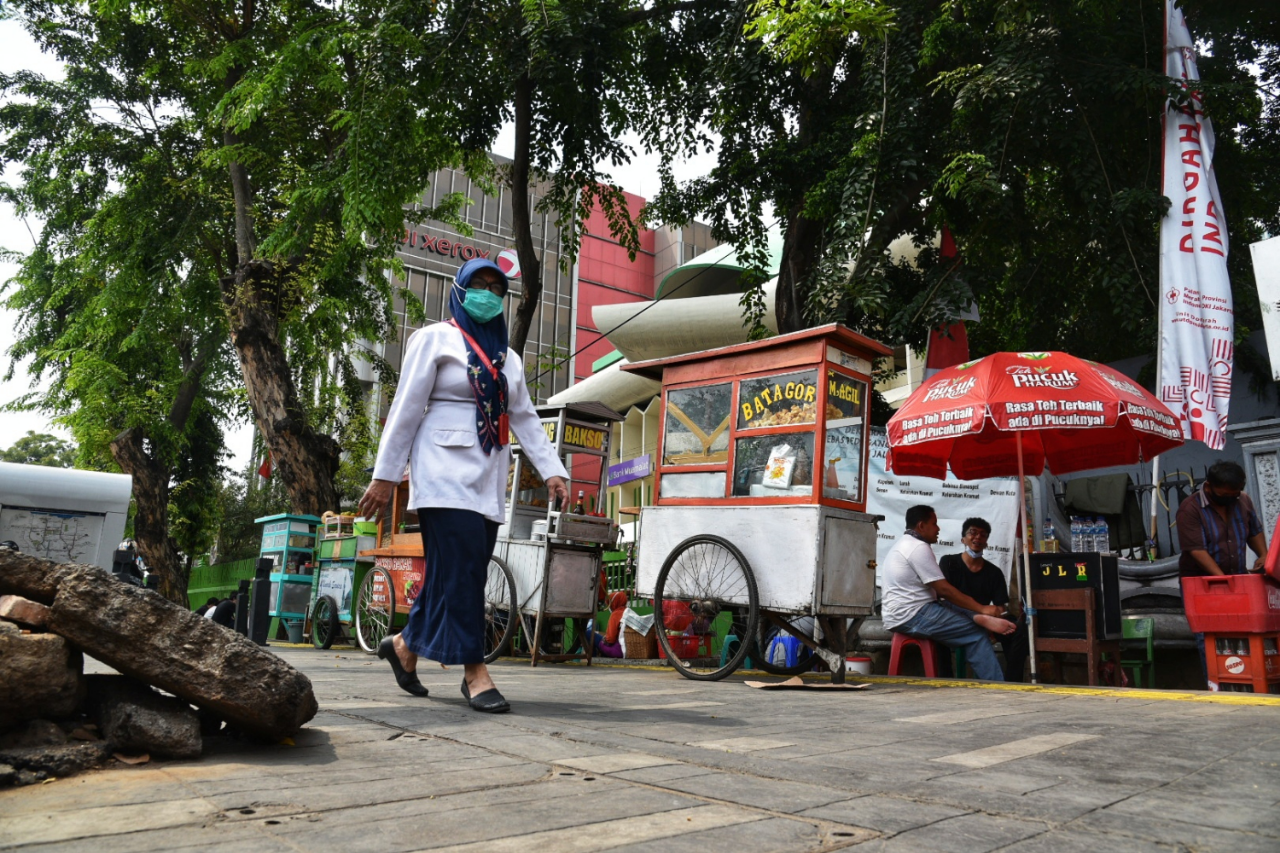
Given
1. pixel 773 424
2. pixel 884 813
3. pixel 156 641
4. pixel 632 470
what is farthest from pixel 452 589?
pixel 632 470

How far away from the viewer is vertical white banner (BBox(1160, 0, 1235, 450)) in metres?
8.82

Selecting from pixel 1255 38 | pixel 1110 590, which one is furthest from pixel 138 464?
pixel 1255 38

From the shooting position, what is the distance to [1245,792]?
240cm

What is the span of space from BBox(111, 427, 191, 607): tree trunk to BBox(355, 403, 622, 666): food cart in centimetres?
1073

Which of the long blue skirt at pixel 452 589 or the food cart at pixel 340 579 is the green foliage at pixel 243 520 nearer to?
the food cart at pixel 340 579

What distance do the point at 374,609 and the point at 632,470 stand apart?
7.87m

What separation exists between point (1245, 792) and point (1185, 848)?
732mm

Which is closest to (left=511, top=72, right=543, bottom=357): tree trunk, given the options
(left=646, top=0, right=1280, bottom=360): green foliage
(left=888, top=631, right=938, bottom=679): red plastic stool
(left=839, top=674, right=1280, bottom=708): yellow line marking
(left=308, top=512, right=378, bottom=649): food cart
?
(left=646, top=0, right=1280, bottom=360): green foliage

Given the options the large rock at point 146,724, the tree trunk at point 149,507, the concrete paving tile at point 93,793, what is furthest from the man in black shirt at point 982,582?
the tree trunk at point 149,507

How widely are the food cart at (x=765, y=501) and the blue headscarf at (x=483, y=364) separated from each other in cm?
244

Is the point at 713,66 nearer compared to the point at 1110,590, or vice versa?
the point at 1110,590

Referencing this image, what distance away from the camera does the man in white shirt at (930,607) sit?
724 centimetres

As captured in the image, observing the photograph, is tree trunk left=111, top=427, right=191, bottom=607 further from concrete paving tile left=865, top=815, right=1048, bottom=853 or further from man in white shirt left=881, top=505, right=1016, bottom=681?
concrete paving tile left=865, top=815, right=1048, bottom=853

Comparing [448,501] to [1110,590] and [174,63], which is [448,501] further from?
[174,63]
